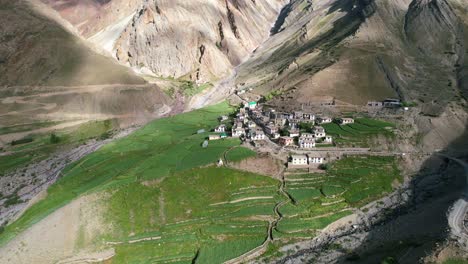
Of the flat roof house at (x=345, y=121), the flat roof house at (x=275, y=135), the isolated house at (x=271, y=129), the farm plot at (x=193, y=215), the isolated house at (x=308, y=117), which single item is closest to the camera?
the farm plot at (x=193, y=215)

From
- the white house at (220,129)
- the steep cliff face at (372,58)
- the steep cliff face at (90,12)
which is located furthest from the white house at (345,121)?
the steep cliff face at (90,12)

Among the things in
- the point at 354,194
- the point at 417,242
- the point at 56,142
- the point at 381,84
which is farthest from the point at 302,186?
the point at 56,142

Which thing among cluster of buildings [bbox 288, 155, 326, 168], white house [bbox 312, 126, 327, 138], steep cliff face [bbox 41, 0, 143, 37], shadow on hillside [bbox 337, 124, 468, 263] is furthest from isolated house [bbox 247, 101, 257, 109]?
steep cliff face [bbox 41, 0, 143, 37]

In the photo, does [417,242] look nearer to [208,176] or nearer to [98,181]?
[208,176]

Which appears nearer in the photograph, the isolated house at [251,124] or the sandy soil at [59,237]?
the sandy soil at [59,237]

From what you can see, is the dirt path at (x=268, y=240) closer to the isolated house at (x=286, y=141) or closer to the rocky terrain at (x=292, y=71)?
the rocky terrain at (x=292, y=71)

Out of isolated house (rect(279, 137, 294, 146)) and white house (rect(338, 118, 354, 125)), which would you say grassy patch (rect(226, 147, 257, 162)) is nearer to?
isolated house (rect(279, 137, 294, 146))
